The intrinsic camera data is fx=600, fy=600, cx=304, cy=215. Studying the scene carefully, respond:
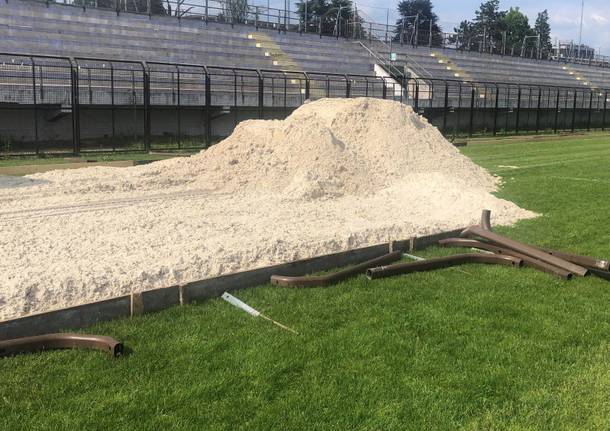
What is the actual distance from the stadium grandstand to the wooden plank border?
14.6m

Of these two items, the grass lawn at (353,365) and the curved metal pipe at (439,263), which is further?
the curved metal pipe at (439,263)

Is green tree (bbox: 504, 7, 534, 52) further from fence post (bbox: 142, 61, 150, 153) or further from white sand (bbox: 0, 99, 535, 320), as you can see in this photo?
white sand (bbox: 0, 99, 535, 320)

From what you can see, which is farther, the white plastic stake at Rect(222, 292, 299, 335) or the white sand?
the white sand

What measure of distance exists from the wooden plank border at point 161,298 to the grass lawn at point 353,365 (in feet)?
0.45

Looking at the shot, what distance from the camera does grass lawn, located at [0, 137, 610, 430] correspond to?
3775mm

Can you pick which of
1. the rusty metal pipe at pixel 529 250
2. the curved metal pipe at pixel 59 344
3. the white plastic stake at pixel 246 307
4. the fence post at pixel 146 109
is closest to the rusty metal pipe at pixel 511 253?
the rusty metal pipe at pixel 529 250

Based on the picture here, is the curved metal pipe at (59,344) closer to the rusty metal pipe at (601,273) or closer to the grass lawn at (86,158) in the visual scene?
the rusty metal pipe at (601,273)

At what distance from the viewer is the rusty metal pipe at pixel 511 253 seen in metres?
6.73

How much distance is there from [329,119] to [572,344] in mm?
9633

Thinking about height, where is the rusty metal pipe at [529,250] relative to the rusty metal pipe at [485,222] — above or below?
below

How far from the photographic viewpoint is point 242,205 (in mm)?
9695

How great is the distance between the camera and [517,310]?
5719 mm

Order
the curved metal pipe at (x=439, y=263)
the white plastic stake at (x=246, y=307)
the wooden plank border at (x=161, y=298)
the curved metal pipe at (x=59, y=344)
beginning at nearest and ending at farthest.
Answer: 1. the curved metal pipe at (x=59, y=344)
2. the wooden plank border at (x=161, y=298)
3. the white plastic stake at (x=246, y=307)
4. the curved metal pipe at (x=439, y=263)

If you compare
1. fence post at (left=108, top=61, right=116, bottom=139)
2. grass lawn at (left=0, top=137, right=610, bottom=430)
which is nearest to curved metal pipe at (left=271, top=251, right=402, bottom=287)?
grass lawn at (left=0, top=137, right=610, bottom=430)
